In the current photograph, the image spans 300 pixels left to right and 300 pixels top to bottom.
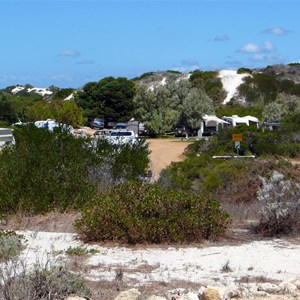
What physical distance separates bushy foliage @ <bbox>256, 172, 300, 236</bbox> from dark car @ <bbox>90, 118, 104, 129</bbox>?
5879 centimetres

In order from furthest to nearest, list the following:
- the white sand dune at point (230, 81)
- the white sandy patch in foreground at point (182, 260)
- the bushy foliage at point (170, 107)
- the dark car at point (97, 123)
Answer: the white sand dune at point (230, 81)
the dark car at point (97, 123)
the bushy foliage at point (170, 107)
the white sandy patch in foreground at point (182, 260)

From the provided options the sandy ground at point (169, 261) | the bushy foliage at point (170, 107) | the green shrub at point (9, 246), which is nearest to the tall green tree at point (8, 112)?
the bushy foliage at point (170, 107)

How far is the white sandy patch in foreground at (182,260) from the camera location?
8.11 m

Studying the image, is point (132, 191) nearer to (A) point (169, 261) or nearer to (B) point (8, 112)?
(A) point (169, 261)

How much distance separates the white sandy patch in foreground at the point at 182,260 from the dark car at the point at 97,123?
59.4 meters

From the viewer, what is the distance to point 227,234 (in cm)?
1066

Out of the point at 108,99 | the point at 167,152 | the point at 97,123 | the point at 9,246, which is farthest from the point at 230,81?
the point at 9,246

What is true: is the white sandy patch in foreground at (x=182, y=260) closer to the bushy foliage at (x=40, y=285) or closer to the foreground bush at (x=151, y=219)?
the foreground bush at (x=151, y=219)

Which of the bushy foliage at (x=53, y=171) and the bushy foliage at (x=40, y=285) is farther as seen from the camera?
the bushy foliage at (x=53, y=171)

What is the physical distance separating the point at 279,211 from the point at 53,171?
4661 millimetres

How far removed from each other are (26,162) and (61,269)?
22.1 ft

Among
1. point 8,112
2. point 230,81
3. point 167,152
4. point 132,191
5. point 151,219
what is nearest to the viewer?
point 151,219

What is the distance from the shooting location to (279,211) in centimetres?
1070

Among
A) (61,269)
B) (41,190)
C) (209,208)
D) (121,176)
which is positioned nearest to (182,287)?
(61,269)
